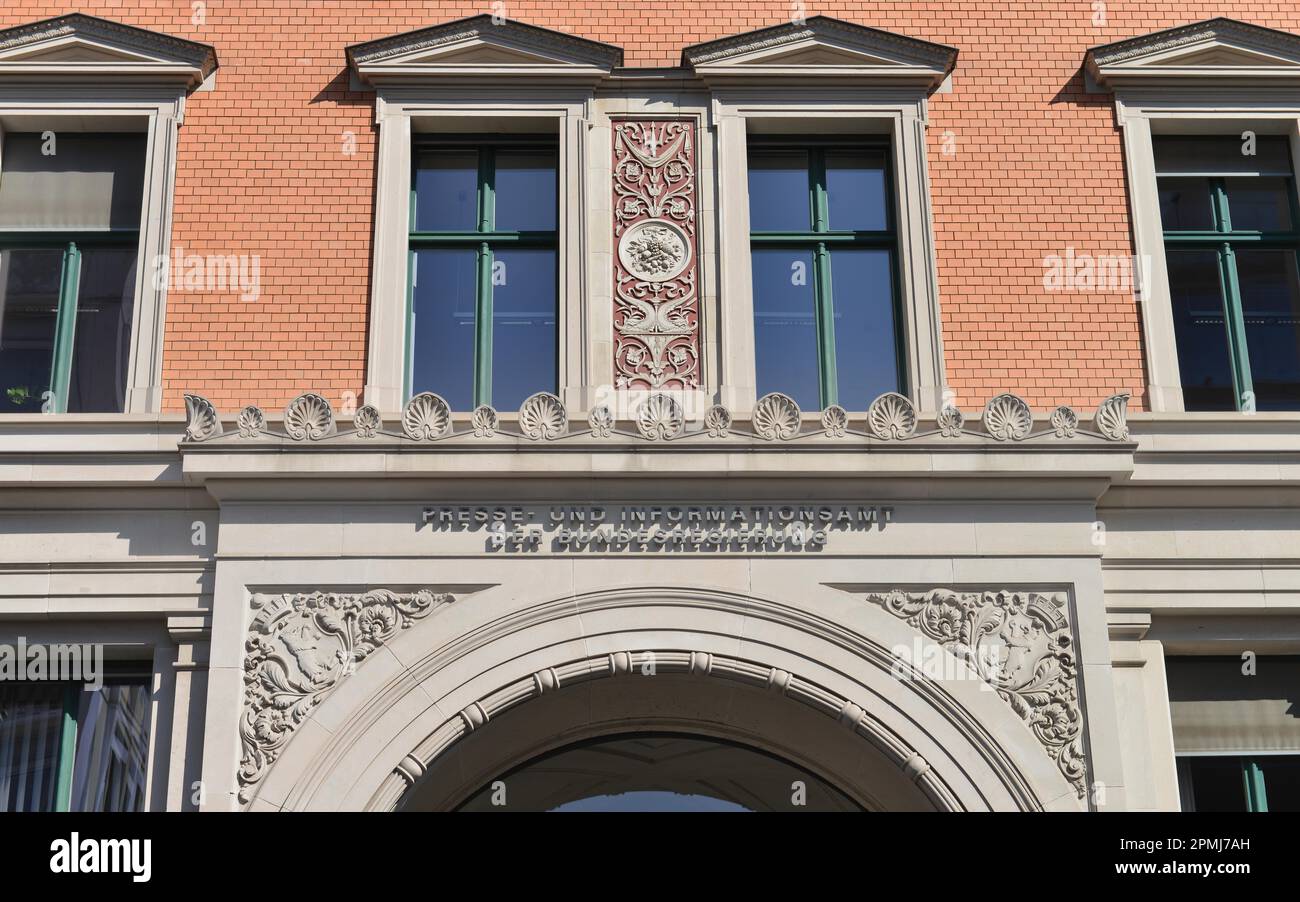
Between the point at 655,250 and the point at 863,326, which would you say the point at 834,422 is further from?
the point at 655,250

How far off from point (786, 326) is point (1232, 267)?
3.52m

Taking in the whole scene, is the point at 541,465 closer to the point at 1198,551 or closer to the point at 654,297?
the point at 654,297

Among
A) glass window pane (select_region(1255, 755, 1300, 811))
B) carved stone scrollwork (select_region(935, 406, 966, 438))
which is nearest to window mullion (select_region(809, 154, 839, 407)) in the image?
carved stone scrollwork (select_region(935, 406, 966, 438))

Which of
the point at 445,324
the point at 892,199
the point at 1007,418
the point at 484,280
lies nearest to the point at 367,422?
the point at 445,324

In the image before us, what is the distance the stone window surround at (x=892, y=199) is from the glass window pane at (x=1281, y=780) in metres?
3.39

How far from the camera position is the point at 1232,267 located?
1368 cm

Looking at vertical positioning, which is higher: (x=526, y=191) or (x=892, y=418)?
(x=526, y=191)

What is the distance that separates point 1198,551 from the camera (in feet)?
40.3

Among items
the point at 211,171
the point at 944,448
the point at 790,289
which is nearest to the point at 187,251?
the point at 211,171

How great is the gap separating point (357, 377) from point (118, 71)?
3245 millimetres

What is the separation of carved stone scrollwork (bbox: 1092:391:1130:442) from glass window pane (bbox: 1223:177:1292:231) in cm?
264

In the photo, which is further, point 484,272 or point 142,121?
point 142,121

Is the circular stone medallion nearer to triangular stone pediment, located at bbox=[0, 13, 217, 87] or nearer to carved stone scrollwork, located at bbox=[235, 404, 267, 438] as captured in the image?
carved stone scrollwork, located at bbox=[235, 404, 267, 438]

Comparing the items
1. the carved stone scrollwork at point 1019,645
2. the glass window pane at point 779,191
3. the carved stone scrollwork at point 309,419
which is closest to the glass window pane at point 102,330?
the carved stone scrollwork at point 309,419
